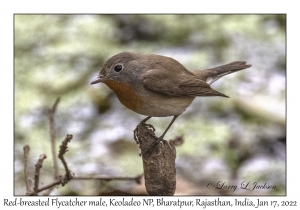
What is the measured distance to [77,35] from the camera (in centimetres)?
592

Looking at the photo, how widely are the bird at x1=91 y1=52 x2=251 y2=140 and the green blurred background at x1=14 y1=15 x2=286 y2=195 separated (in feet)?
3.01

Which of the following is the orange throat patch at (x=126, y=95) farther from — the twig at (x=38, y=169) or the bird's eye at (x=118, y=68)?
the twig at (x=38, y=169)

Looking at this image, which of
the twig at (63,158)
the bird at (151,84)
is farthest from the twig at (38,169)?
the bird at (151,84)

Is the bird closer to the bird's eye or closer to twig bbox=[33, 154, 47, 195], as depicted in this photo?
the bird's eye

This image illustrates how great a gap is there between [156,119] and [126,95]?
5.63 feet

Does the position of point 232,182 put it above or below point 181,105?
below

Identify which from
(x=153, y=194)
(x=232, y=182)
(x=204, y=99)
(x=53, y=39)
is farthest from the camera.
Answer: (x=53, y=39)

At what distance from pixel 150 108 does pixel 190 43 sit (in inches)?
105

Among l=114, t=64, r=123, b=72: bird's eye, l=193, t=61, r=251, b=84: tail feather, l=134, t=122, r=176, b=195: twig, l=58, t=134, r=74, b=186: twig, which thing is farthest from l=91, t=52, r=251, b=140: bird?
l=58, t=134, r=74, b=186: twig

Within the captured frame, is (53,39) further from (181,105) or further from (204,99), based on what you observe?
(181,105)

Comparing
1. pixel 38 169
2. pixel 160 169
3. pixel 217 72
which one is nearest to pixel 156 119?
pixel 217 72

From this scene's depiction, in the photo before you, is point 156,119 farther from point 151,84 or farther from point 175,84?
point 151,84

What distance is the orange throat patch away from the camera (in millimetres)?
3354

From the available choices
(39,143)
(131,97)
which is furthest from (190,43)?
(131,97)
